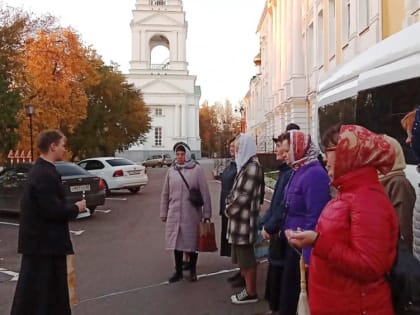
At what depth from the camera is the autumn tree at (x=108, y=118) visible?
38.7 metres

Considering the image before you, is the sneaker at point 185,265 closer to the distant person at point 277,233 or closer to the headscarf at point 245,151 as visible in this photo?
the headscarf at point 245,151

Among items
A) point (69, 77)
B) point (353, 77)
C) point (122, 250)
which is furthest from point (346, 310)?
point (69, 77)

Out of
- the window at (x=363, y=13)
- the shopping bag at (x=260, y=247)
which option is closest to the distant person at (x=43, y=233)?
the shopping bag at (x=260, y=247)

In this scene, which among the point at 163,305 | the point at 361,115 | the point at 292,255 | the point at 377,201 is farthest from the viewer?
the point at 361,115

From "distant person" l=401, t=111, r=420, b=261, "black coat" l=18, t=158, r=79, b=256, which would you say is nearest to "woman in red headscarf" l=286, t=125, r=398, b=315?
"distant person" l=401, t=111, r=420, b=261

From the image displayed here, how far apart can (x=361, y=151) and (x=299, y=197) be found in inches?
67.4

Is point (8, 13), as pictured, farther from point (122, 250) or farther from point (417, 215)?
point (417, 215)

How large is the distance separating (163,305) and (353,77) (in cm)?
481

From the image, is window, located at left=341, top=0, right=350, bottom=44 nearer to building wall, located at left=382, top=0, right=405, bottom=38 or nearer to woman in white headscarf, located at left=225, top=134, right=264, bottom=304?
building wall, located at left=382, top=0, right=405, bottom=38

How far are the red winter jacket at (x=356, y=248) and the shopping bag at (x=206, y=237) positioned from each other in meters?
4.23

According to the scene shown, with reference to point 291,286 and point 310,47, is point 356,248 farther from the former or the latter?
point 310,47

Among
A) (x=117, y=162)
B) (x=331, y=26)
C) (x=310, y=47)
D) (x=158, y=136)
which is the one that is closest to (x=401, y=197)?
(x=117, y=162)

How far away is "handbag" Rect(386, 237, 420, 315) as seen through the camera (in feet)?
8.52

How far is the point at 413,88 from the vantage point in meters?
6.45
